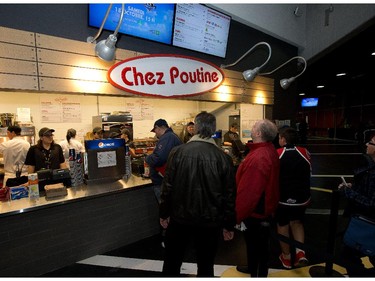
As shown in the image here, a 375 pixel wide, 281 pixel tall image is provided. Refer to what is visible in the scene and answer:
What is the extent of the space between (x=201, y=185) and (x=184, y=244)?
0.55 meters

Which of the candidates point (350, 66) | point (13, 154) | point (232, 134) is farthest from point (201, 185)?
point (350, 66)

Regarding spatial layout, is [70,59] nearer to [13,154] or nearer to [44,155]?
[44,155]

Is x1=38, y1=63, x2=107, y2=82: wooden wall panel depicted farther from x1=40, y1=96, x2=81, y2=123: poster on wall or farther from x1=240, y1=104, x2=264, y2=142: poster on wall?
x1=240, y1=104, x2=264, y2=142: poster on wall

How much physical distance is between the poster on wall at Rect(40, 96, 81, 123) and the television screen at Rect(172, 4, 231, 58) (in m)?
3.51

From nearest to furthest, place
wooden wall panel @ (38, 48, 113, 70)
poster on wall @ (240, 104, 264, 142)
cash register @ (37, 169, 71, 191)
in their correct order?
1. cash register @ (37, 169, 71, 191)
2. wooden wall panel @ (38, 48, 113, 70)
3. poster on wall @ (240, 104, 264, 142)

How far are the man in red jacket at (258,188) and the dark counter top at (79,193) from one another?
5.41 feet

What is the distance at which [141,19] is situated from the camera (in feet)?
12.8

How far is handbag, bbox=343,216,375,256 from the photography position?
1873 mm

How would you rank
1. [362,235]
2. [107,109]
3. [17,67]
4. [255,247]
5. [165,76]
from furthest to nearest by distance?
[107,109]
[165,76]
[17,67]
[255,247]
[362,235]

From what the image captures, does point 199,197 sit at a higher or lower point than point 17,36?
lower

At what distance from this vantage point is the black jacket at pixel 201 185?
1939 millimetres

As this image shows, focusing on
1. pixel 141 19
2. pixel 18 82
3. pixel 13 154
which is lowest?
pixel 13 154

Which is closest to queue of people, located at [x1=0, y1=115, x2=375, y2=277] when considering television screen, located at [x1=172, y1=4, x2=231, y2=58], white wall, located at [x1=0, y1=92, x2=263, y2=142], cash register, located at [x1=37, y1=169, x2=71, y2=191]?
cash register, located at [x1=37, y1=169, x2=71, y2=191]

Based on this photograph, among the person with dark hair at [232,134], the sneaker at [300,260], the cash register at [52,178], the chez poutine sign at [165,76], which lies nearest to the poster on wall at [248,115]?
the person with dark hair at [232,134]
